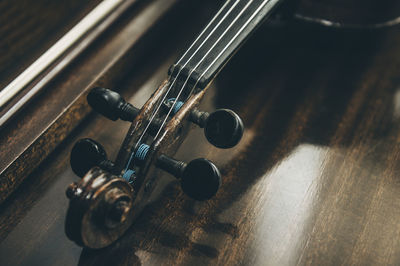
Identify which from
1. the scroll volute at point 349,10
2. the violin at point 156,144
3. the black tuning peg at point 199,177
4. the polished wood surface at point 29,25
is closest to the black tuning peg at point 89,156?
the violin at point 156,144

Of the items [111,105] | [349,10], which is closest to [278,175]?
[111,105]

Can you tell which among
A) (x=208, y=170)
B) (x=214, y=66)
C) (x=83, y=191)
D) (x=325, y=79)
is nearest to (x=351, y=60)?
(x=325, y=79)

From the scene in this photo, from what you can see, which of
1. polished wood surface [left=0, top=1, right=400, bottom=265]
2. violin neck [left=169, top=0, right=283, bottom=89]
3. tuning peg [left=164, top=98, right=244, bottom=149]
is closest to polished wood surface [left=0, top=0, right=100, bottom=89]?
polished wood surface [left=0, top=1, right=400, bottom=265]

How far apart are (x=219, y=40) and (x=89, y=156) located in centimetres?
32

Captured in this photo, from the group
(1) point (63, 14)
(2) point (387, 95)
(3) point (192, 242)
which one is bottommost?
(2) point (387, 95)

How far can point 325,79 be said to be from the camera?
3.52ft

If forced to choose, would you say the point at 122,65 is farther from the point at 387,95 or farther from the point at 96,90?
the point at 387,95

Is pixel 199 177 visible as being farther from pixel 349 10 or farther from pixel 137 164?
pixel 349 10

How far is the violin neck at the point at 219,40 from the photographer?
0.79 meters

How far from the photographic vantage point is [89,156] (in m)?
0.71

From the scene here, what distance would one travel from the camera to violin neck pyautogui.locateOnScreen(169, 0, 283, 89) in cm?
79

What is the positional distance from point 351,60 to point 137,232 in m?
0.69

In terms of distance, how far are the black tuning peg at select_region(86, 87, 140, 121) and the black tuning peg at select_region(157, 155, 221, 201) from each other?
0.12 metres

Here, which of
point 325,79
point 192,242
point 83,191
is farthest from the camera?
point 325,79
